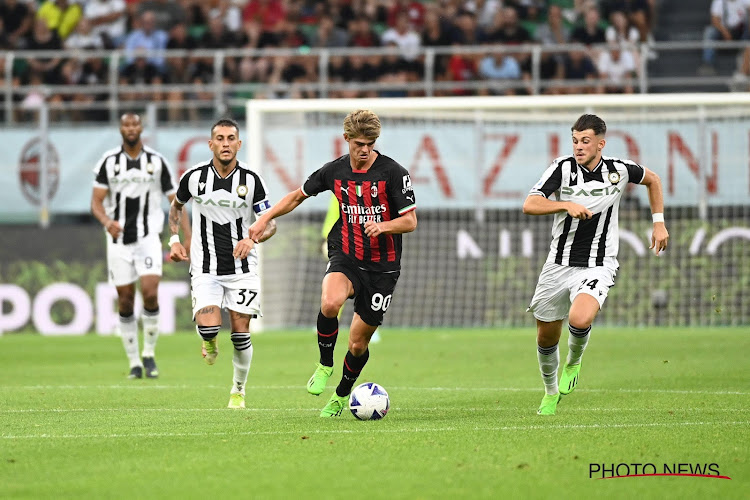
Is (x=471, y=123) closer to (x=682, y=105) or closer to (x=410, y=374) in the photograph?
(x=682, y=105)

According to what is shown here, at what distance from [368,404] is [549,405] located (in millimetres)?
1371

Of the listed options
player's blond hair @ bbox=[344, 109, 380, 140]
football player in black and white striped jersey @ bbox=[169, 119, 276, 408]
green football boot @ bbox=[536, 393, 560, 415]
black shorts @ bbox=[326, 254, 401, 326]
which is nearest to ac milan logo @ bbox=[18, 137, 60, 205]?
football player in black and white striped jersey @ bbox=[169, 119, 276, 408]

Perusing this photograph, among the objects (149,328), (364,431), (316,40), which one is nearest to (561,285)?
(364,431)

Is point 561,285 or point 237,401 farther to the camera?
point 237,401

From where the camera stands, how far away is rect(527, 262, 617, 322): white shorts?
9000 mm

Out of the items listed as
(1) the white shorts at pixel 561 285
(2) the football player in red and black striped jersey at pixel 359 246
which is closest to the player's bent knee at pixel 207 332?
(2) the football player in red and black striped jersey at pixel 359 246

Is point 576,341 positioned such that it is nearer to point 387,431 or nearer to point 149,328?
point 387,431

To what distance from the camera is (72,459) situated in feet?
22.7

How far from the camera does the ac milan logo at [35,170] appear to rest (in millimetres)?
19766

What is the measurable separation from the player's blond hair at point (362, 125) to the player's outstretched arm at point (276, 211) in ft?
2.23

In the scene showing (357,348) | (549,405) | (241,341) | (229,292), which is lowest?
(549,405)

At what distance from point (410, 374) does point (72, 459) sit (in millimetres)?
6363

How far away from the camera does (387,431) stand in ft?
26.2

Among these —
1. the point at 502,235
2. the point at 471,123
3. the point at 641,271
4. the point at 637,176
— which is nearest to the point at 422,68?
the point at 471,123
